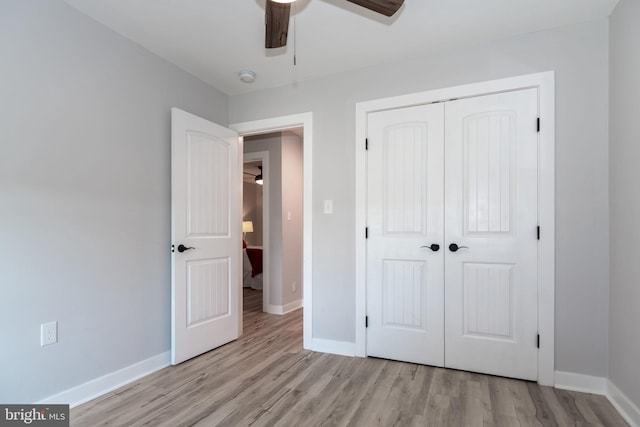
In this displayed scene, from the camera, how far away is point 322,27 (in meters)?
2.38

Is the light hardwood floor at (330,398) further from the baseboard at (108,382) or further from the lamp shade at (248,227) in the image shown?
the lamp shade at (248,227)

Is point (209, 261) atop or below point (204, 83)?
below

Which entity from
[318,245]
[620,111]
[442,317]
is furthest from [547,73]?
[318,245]

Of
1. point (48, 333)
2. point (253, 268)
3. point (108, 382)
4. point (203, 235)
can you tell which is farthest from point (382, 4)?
point (253, 268)

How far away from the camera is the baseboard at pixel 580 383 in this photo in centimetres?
223

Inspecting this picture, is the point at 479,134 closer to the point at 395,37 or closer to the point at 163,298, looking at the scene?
the point at 395,37

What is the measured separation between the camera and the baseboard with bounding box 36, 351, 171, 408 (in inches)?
82.0

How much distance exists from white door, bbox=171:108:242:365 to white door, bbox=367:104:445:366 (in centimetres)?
133

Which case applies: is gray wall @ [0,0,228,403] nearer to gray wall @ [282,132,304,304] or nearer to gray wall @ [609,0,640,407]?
gray wall @ [282,132,304,304]

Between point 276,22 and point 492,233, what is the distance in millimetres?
2027

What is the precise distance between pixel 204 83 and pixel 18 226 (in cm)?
196

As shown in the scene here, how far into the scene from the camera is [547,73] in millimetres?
2395

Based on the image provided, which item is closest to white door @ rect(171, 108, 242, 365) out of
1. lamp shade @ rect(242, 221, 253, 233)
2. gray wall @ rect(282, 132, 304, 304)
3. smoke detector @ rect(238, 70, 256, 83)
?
smoke detector @ rect(238, 70, 256, 83)

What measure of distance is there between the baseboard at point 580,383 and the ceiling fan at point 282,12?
2530 mm
